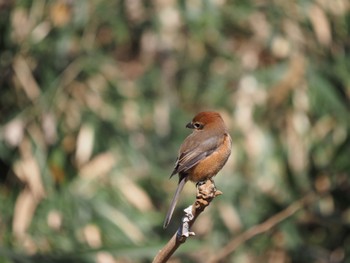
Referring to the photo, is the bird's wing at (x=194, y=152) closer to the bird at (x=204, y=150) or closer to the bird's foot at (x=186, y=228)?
the bird at (x=204, y=150)

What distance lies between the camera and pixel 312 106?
6.12 meters

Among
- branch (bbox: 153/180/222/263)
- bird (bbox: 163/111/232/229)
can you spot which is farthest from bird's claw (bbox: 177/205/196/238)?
bird (bbox: 163/111/232/229)

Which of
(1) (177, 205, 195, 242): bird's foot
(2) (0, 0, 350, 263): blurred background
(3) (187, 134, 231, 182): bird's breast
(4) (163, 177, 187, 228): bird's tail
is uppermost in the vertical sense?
(2) (0, 0, 350, 263): blurred background

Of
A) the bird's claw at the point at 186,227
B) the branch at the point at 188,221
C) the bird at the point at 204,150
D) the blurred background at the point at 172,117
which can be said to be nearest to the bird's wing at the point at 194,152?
the bird at the point at 204,150

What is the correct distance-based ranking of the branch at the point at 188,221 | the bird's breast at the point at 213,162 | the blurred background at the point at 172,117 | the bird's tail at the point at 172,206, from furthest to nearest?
the blurred background at the point at 172,117
the bird's breast at the point at 213,162
the bird's tail at the point at 172,206
the branch at the point at 188,221

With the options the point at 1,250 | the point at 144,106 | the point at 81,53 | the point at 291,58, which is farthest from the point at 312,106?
the point at 1,250

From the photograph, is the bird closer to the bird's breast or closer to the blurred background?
the bird's breast

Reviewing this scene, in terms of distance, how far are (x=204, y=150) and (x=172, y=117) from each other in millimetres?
3702

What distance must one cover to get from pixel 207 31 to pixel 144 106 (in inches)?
30.0

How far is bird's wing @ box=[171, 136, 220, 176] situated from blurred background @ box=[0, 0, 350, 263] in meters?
2.78

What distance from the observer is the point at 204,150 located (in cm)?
246

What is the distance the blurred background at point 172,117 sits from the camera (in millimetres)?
5574

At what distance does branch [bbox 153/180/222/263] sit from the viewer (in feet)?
5.65

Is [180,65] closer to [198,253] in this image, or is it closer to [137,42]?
[137,42]
